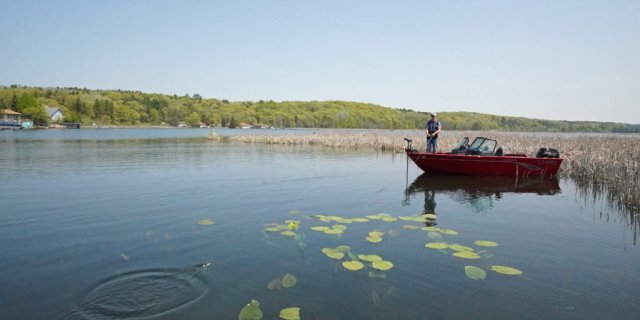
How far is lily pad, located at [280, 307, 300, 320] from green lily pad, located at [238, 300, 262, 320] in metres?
0.26

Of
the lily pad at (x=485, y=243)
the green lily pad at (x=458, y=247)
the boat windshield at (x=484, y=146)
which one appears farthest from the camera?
the boat windshield at (x=484, y=146)

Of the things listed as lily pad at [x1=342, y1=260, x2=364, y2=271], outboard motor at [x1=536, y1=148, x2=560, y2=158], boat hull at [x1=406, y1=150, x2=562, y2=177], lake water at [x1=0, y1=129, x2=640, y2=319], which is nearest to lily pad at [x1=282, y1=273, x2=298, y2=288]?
lake water at [x1=0, y1=129, x2=640, y2=319]

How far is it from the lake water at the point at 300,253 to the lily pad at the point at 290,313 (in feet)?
0.72

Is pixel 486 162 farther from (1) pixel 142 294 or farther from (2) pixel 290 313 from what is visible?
(1) pixel 142 294

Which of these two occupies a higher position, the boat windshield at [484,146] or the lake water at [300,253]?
the boat windshield at [484,146]

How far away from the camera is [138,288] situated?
5.22 metres

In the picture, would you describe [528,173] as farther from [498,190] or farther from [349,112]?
[349,112]

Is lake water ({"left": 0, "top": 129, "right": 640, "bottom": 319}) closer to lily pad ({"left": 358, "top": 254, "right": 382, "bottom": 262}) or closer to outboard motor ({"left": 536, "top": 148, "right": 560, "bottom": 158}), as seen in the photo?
lily pad ({"left": 358, "top": 254, "right": 382, "bottom": 262})

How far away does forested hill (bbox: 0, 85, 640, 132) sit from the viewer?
118 meters

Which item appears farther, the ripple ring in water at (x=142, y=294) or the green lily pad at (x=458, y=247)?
the green lily pad at (x=458, y=247)

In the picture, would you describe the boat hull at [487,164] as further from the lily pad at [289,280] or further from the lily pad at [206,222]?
the lily pad at [289,280]

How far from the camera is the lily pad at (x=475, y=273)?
584cm

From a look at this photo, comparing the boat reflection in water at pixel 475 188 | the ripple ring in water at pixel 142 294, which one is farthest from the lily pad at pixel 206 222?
the boat reflection in water at pixel 475 188

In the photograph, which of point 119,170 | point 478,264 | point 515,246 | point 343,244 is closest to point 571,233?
point 515,246
